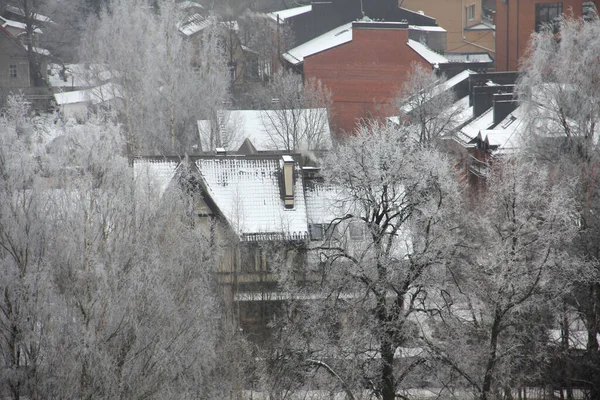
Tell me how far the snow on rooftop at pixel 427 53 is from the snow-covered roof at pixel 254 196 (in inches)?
892

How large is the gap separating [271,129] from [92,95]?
36.8 feet

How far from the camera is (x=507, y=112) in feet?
115

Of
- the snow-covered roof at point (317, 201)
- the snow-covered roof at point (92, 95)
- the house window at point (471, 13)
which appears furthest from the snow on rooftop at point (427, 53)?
the snow-covered roof at point (317, 201)

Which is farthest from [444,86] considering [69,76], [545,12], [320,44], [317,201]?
[69,76]

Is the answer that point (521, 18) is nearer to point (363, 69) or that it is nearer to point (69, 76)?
point (363, 69)

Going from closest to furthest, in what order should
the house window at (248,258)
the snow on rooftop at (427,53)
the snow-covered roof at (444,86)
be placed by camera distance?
the house window at (248,258)
the snow-covered roof at (444,86)
the snow on rooftop at (427,53)

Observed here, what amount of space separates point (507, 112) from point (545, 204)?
1438 cm

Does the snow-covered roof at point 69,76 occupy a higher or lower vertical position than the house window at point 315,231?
higher

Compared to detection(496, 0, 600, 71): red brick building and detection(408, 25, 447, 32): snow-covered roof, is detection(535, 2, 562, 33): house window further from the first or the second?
detection(408, 25, 447, 32): snow-covered roof

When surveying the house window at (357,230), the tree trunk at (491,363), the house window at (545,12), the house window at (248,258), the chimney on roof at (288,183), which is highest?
the house window at (545,12)

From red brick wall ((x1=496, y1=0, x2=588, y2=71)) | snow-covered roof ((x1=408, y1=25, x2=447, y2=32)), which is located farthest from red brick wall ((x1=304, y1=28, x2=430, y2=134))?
snow-covered roof ((x1=408, y1=25, x2=447, y2=32))

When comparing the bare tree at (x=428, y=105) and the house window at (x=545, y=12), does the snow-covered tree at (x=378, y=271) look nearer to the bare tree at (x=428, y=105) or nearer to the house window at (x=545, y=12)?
the bare tree at (x=428, y=105)

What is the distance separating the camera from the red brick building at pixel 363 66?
46.8 metres

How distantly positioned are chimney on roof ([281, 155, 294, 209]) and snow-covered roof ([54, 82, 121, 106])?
16.6m
